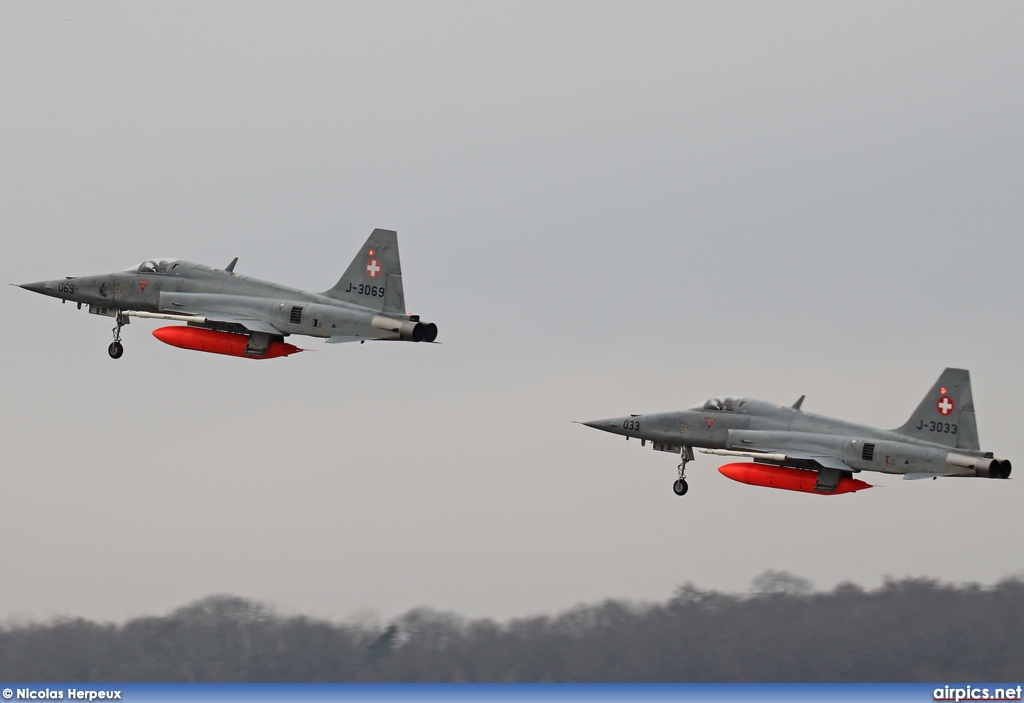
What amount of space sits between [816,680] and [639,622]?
12404mm

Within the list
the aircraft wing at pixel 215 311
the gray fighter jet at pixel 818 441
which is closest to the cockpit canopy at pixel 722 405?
the gray fighter jet at pixel 818 441

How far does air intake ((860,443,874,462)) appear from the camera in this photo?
6197 cm

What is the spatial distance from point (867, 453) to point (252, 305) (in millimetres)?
22534

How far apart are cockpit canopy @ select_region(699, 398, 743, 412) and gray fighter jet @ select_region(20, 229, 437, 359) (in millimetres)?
13453

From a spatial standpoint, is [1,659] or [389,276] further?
[1,659]

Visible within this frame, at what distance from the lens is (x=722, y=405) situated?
6619 centimetres

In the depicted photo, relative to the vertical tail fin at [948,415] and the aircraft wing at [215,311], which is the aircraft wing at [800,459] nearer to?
the vertical tail fin at [948,415]

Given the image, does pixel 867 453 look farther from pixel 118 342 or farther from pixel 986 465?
pixel 118 342

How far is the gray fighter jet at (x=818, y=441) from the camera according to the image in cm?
6072

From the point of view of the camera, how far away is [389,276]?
5931 cm

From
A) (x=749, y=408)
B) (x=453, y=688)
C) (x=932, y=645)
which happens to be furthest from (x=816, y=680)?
(x=749, y=408)

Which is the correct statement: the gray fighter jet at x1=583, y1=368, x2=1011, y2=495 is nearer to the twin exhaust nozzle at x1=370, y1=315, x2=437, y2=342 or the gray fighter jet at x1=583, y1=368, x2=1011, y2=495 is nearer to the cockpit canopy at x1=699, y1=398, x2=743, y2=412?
the cockpit canopy at x1=699, y1=398, x2=743, y2=412

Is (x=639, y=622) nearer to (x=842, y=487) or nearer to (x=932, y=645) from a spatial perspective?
(x=932, y=645)

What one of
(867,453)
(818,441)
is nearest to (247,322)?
(818,441)
